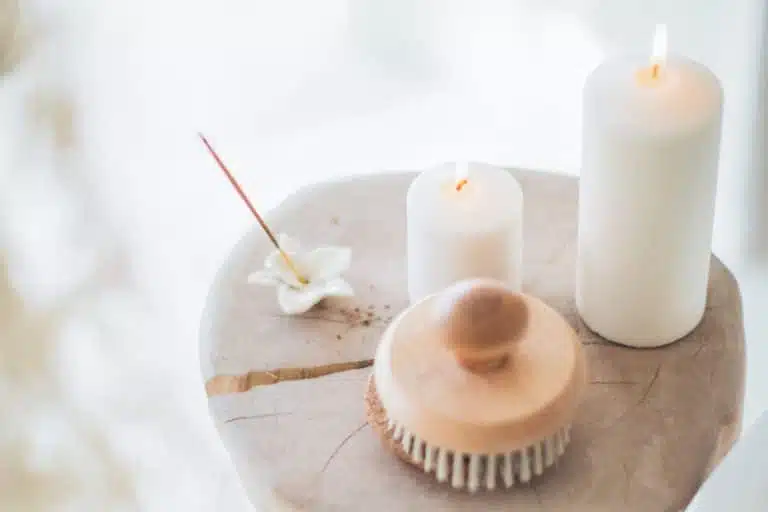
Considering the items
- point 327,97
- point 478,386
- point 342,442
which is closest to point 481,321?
point 478,386

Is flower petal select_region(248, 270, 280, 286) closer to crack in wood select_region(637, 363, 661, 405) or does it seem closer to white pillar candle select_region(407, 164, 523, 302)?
white pillar candle select_region(407, 164, 523, 302)

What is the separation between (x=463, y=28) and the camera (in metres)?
1.21

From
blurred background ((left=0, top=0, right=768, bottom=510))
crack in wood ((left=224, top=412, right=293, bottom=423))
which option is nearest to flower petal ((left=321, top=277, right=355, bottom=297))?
crack in wood ((left=224, top=412, right=293, bottom=423))

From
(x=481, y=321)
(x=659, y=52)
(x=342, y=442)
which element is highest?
(x=659, y=52)

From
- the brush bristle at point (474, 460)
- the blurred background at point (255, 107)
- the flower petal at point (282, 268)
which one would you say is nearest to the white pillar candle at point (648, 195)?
the brush bristle at point (474, 460)

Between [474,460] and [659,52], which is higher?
[659,52]

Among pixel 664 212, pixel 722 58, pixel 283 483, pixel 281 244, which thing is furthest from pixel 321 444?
pixel 722 58

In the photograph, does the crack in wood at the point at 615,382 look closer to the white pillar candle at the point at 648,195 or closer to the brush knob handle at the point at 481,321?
the white pillar candle at the point at 648,195

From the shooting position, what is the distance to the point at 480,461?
0.71 metres

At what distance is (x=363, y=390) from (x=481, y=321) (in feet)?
0.57

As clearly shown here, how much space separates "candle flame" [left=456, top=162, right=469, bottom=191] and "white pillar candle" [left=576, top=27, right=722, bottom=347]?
0.09 meters

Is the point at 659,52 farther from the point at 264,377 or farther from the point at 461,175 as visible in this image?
the point at 264,377

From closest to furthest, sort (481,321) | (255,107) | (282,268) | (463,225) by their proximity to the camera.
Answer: (481,321) → (463,225) → (282,268) → (255,107)

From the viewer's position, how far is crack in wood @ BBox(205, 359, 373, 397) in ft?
2.67
